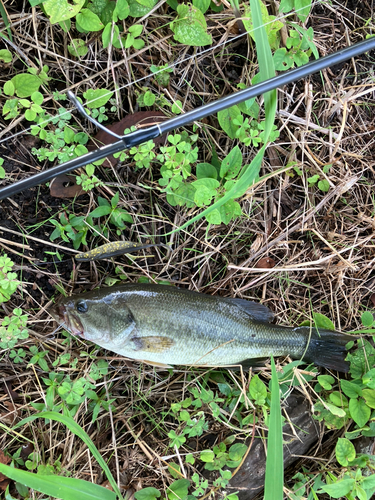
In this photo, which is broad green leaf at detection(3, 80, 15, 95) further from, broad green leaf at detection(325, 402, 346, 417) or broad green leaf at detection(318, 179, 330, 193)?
broad green leaf at detection(325, 402, 346, 417)

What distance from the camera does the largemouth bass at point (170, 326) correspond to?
2.66 metres

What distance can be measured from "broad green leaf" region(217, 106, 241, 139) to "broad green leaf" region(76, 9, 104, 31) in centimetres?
111

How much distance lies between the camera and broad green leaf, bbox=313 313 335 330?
3.15 meters

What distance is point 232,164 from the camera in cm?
283

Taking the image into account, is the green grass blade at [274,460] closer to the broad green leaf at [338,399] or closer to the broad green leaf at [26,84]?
the broad green leaf at [338,399]

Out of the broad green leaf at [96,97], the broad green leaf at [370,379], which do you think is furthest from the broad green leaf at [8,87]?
the broad green leaf at [370,379]

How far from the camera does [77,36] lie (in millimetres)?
2842

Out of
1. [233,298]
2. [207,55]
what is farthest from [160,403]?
[207,55]

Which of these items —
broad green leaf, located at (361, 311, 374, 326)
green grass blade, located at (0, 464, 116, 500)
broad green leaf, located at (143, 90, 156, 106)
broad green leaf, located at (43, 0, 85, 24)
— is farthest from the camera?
broad green leaf, located at (361, 311, 374, 326)

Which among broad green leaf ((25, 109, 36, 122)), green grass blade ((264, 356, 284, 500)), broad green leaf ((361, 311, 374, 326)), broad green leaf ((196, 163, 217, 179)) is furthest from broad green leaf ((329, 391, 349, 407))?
broad green leaf ((25, 109, 36, 122))

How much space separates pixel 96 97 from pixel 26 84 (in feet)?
1.70

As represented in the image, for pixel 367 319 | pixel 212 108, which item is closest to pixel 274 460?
pixel 367 319

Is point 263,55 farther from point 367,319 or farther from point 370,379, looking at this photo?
point 370,379

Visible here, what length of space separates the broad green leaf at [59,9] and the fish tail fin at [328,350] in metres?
2.98
